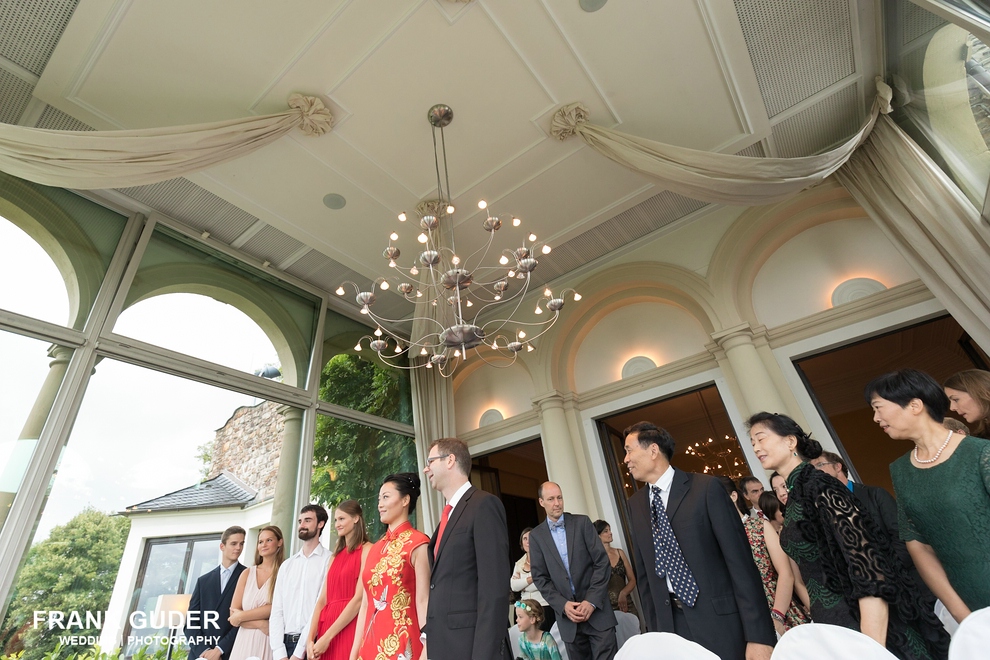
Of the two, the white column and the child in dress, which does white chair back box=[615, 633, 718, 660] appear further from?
the white column

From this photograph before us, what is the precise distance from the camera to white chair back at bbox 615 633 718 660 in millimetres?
937

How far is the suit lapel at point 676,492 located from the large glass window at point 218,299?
15.3 feet

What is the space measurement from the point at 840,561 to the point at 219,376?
5224 millimetres

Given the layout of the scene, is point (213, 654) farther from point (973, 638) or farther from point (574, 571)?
point (973, 638)

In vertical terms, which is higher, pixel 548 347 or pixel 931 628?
pixel 548 347

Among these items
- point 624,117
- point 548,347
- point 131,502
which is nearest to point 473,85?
point 624,117

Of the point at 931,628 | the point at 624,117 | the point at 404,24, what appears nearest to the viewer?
the point at 931,628

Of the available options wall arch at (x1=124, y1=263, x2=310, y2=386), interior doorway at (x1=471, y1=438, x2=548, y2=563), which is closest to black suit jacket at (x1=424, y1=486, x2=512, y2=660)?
wall arch at (x1=124, y1=263, x2=310, y2=386)

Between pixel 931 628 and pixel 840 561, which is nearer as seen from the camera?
pixel 931 628

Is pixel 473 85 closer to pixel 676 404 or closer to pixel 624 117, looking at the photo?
pixel 624 117

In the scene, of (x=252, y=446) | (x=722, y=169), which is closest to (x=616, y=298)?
(x=722, y=169)

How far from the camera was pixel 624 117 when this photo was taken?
180 inches

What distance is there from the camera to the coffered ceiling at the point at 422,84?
3.62 metres

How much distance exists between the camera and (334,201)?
516cm
